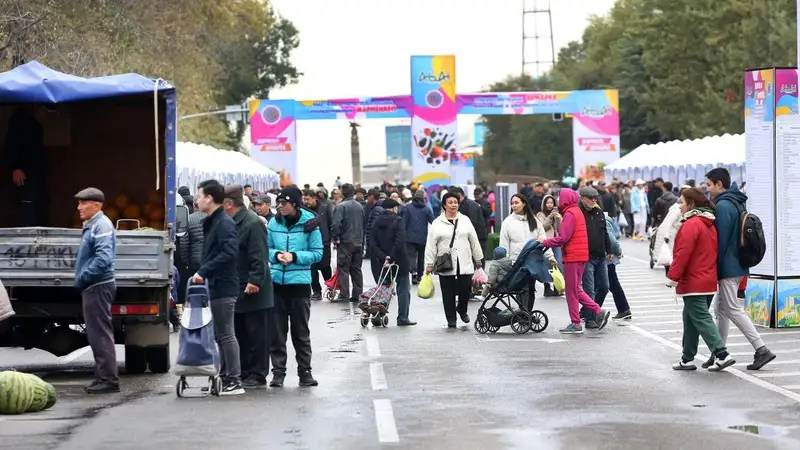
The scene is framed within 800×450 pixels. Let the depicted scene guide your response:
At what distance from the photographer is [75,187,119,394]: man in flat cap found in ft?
44.6

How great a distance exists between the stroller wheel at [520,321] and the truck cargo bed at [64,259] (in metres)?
5.75

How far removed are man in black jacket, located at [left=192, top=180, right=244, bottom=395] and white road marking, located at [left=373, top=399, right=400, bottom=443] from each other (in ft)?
4.89

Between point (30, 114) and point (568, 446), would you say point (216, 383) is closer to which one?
point (568, 446)

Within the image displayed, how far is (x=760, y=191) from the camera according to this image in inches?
754

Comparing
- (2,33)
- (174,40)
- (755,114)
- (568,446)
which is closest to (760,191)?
(755,114)

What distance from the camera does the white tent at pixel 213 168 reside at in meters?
38.8

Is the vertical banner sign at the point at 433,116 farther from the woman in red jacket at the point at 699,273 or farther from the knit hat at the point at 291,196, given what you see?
the knit hat at the point at 291,196

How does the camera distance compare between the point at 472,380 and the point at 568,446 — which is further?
the point at 472,380

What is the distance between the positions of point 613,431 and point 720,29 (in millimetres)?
67052

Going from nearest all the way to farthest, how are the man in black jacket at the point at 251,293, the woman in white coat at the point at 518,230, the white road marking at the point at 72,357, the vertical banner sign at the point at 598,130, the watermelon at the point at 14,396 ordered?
the watermelon at the point at 14,396 < the man in black jacket at the point at 251,293 < the white road marking at the point at 72,357 < the woman in white coat at the point at 518,230 < the vertical banner sign at the point at 598,130

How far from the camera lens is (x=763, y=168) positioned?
19094 mm

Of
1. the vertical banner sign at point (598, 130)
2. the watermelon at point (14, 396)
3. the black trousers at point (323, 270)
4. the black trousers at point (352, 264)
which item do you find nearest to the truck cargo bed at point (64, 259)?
the watermelon at point (14, 396)

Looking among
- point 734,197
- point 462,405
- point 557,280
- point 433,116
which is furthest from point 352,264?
point 433,116

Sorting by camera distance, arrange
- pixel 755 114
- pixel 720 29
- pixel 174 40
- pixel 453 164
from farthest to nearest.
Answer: pixel 720 29, pixel 453 164, pixel 174 40, pixel 755 114
